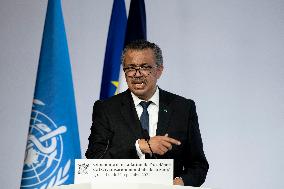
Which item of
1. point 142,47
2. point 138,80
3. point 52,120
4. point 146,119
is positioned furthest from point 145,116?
point 52,120

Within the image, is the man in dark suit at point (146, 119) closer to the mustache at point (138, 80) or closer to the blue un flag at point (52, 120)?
the mustache at point (138, 80)

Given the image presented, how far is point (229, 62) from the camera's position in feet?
11.4

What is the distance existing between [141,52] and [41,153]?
44.9 inches

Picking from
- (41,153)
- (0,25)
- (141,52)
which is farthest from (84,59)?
(141,52)

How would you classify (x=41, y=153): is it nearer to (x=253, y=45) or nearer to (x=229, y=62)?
(x=229, y=62)

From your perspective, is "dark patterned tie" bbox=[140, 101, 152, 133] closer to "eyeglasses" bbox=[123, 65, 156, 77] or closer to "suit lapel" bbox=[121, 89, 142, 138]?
"suit lapel" bbox=[121, 89, 142, 138]

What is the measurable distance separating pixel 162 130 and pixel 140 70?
0.26 m

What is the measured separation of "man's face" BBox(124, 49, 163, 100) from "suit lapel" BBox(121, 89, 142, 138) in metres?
0.06

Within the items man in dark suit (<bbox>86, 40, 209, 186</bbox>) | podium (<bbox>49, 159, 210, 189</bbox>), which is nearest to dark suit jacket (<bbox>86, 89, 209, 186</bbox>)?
man in dark suit (<bbox>86, 40, 209, 186</bbox>)

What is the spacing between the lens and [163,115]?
1.61 meters

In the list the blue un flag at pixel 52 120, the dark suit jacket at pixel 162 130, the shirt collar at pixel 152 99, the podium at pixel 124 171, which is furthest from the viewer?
the blue un flag at pixel 52 120

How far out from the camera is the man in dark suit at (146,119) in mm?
1555

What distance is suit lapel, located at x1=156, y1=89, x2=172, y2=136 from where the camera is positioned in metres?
1.57

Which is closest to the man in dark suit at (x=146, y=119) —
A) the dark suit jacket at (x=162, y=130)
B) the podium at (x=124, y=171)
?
the dark suit jacket at (x=162, y=130)
